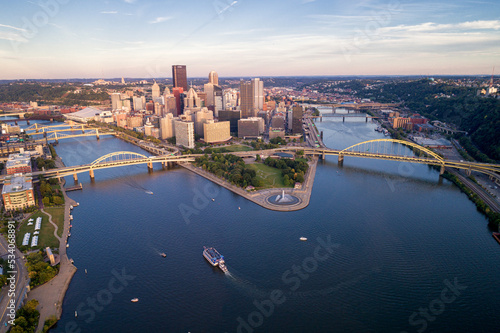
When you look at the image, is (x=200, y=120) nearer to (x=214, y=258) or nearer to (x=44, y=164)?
(x=44, y=164)

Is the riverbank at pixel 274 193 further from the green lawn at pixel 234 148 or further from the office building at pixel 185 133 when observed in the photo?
the office building at pixel 185 133

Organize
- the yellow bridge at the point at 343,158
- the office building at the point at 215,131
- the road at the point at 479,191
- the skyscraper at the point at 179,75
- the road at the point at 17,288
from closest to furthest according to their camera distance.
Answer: the road at the point at 17,288, the road at the point at 479,191, the yellow bridge at the point at 343,158, the office building at the point at 215,131, the skyscraper at the point at 179,75

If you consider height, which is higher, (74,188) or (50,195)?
(50,195)

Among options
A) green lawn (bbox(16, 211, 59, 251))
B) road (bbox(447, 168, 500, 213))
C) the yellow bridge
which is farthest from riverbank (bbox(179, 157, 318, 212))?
green lawn (bbox(16, 211, 59, 251))

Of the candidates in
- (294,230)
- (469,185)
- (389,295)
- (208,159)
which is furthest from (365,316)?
(208,159)

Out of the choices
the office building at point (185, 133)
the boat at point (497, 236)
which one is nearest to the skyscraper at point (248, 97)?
the office building at point (185, 133)

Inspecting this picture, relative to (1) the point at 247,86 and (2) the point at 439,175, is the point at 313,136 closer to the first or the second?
(1) the point at 247,86

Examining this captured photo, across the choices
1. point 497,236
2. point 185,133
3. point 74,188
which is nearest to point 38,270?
point 74,188
